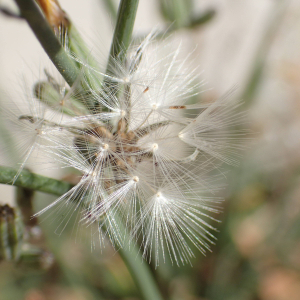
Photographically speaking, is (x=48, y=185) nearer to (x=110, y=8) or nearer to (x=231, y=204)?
(x=110, y=8)

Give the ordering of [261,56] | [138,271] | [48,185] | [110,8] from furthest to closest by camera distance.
→ [261,56], [110,8], [138,271], [48,185]

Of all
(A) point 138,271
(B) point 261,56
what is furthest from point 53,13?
(B) point 261,56

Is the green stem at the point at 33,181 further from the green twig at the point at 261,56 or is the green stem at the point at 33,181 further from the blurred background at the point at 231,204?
the green twig at the point at 261,56

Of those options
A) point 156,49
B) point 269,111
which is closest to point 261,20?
point 269,111

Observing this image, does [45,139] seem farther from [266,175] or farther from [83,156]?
[266,175]

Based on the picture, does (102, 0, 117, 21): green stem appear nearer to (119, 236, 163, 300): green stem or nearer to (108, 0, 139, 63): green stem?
(108, 0, 139, 63): green stem
